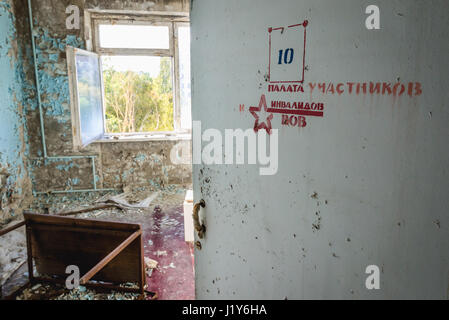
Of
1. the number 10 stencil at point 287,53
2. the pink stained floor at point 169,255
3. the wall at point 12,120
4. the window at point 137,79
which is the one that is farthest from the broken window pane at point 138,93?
the number 10 stencil at point 287,53

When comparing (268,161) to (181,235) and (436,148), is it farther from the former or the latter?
(181,235)

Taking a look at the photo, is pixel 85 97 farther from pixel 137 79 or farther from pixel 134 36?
pixel 134 36

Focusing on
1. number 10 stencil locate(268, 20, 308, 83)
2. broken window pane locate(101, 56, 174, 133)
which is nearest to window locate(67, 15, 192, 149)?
broken window pane locate(101, 56, 174, 133)

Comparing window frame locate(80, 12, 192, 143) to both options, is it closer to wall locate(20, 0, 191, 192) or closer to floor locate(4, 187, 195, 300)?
wall locate(20, 0, 191, 192)

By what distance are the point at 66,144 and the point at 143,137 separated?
3.68 feet

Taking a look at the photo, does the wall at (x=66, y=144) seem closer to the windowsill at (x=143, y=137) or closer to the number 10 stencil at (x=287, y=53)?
the windowsill at (x=143, y=137)

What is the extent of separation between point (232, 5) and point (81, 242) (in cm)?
206

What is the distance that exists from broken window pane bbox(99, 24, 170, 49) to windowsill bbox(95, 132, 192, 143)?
1377mm

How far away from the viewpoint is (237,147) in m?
0.88

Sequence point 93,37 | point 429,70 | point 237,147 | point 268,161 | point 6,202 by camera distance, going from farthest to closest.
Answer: point 93,37
point 6,202
point 237,147
point 268,161
point 429,70

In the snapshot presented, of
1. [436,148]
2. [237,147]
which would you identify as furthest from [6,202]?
[436,148]

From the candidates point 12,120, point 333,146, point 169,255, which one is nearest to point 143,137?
point 12,120

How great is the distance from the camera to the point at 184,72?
15.6ft

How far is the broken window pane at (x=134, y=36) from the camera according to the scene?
177 inches
